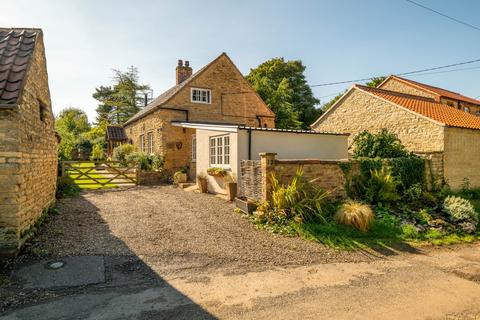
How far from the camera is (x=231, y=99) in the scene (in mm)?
21422

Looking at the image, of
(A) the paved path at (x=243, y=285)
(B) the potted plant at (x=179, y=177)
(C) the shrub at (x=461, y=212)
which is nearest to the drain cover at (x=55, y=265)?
(A) the paved path at (x=243, y=285)

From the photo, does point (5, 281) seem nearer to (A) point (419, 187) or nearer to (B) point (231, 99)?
(A) point (419, 187)

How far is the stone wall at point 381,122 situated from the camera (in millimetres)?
14930

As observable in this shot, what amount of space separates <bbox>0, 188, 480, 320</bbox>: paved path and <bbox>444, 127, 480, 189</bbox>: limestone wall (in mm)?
8562

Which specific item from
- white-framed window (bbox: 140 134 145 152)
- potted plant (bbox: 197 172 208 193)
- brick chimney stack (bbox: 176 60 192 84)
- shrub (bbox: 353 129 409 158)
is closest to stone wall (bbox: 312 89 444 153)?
shrub (bbox: 353 129 409 158)

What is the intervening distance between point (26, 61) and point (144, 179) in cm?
1078

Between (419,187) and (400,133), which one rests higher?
(400,133)

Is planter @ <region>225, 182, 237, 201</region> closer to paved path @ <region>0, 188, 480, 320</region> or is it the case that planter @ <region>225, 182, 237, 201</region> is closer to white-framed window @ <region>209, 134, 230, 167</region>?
white-framed window @ <region>209, 134, 230, 167</region>

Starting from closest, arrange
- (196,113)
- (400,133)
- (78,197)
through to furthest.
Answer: (78,197) → (400,133) → (196,113)

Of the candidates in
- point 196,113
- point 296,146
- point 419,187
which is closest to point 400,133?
point 419,187

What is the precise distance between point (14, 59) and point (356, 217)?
9.75 m

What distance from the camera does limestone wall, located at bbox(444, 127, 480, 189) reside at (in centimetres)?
1449

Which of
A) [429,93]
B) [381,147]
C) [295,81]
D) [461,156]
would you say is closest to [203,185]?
[381,147]

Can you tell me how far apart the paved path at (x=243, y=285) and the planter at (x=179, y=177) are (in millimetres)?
9064
